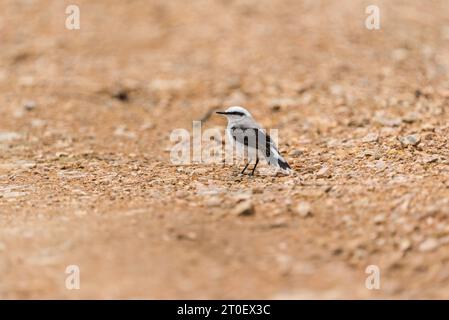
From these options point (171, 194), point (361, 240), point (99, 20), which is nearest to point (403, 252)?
point (361, 240)

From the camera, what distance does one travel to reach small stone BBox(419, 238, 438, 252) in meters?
5.89

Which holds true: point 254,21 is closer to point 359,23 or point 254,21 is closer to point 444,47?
point 359,23

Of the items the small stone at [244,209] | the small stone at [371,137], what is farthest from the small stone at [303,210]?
the small stone at [371,137]

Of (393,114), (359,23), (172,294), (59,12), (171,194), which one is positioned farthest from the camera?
(59,12)

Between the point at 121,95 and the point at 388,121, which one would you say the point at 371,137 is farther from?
the point at 121,95

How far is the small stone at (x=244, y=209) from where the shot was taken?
660 cm

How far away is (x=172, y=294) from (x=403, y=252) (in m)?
2.11

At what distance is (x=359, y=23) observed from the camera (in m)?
14.9

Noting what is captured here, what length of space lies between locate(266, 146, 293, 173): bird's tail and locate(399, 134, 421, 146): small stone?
1614 millimetres

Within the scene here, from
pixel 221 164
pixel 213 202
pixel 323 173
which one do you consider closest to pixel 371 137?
pixel 323 173

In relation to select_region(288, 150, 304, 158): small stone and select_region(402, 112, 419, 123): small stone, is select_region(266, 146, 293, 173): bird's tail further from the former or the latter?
select_region(402, 112, 419, 123): small stone

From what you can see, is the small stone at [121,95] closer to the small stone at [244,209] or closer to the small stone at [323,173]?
the small stone at [323,173]

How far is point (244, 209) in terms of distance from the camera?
21.7ft

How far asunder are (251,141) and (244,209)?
211cm
